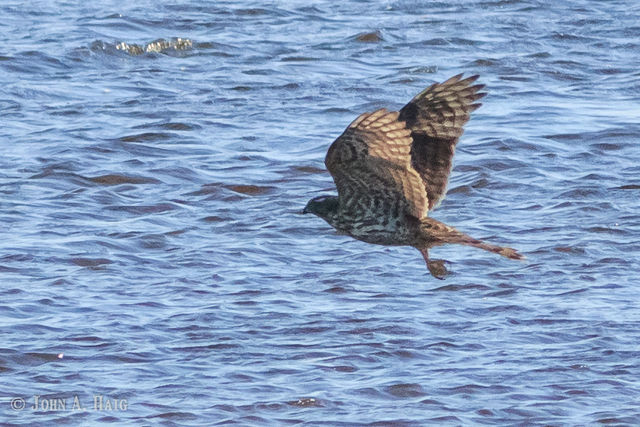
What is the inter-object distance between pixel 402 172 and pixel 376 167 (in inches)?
6.1

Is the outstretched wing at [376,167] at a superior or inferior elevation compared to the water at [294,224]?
superior

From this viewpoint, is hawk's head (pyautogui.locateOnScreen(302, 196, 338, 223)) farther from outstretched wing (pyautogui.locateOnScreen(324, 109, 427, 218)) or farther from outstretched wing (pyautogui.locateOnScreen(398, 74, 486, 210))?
outstretched wing (pyautogui.locateOnScreen(398, 74, 486, 210))

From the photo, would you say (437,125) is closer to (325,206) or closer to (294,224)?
(325,206)

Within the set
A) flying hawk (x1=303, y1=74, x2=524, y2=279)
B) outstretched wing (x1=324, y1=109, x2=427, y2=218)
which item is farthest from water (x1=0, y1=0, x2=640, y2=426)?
outstretched wing (x1=324, y1=109, x2=427, y2=218)

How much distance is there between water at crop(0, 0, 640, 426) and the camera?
25.1ft

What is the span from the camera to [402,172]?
6.41 metres

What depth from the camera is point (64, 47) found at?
15.1m

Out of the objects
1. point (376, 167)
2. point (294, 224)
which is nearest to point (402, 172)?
point (376, 167)

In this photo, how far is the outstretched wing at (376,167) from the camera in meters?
6.09

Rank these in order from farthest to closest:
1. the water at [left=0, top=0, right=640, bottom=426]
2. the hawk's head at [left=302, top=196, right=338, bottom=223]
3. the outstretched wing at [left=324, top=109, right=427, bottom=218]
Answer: the water at [left=0, top=0, right=640, bottom=426]
the hawk's head at [left=302, top=196, right=338, bottom=223]
the outstretched wing at [left=324, top=109, right=427, bottom=218]

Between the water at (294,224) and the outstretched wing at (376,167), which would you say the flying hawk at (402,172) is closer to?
the outstretched wing at (376,167)

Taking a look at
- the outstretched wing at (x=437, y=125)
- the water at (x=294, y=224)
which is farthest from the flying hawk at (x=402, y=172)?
the water at (x=294, y=224)

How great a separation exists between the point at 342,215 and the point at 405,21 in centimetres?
996

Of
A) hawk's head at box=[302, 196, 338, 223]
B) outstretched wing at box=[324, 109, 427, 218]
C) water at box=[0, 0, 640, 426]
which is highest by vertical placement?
A: outstretched wing at box=[324, 109, 427, 218]
